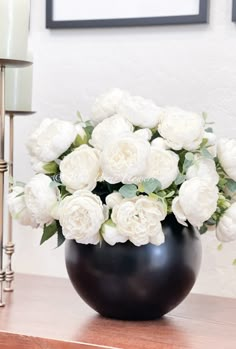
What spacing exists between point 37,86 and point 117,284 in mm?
594

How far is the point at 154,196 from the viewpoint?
910mm

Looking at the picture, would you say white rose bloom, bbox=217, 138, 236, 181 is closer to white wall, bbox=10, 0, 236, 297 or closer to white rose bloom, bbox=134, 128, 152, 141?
white rose bloom, bbox=134, 128, 152, 141

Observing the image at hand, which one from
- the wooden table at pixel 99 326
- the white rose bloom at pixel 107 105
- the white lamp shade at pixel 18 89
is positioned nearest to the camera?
the wooden table at pixel 99 326

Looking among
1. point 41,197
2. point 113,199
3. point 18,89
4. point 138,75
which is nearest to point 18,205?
point 41,197

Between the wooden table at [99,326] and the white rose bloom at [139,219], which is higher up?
the white rose bloom at [139,219]

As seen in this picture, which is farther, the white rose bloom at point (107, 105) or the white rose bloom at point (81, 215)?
the white rose bloom at point (107, 105)

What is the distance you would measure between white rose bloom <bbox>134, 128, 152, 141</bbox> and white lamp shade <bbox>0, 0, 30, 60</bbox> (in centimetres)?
26

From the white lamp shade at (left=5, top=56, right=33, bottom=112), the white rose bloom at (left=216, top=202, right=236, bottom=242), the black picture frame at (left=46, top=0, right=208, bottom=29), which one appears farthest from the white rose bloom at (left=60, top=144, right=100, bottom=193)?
the black picture frame at (left=46, top=0, right=208, bottom=29)

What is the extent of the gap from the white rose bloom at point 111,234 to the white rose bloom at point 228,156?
20cm

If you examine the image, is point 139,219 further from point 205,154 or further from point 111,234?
point 205,154

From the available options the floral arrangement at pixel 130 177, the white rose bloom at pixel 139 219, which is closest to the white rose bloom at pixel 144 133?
the floral arrangement at pixel 130 177

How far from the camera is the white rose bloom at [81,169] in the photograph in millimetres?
928

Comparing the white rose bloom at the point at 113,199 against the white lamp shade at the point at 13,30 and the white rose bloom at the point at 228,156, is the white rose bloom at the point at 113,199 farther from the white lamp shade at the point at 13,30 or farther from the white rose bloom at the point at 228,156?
the white lamp shade at the point at 13,30

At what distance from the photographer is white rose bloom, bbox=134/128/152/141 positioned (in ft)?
3.12
